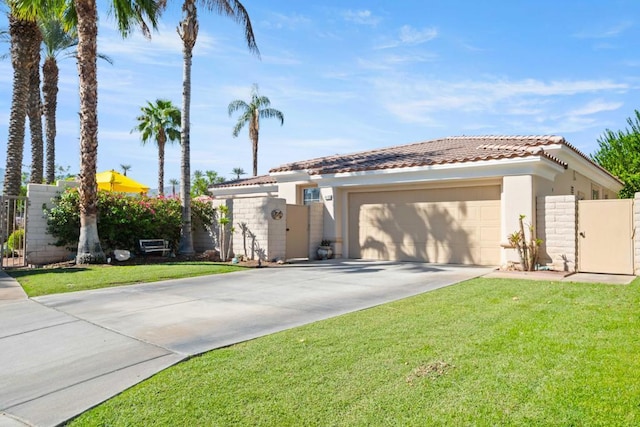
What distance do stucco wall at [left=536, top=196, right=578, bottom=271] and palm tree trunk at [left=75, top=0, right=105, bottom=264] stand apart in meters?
13.2

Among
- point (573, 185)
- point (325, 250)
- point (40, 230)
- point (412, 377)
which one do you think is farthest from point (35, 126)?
point (573, 185)

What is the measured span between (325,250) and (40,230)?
945 centimetres

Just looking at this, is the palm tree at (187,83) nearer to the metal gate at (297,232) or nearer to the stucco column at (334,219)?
the metal gate at (297,232)

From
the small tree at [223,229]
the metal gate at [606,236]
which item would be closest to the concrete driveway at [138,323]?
the metal gate at [606,236]

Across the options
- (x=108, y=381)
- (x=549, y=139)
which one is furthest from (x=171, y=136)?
(x=108, y=381)

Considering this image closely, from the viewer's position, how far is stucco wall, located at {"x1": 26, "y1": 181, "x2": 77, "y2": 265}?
534 inches

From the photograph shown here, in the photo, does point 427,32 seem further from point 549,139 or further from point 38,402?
point 38,402

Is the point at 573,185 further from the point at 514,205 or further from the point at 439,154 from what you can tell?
the point at 514,205

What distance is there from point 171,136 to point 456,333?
3257cm

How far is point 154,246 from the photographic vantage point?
51.3 feet

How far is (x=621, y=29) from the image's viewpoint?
13.7 metres

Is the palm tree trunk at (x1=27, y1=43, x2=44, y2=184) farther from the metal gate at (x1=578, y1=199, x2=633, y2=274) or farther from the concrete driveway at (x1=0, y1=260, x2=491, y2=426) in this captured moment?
the metal gate at (x1=578, y1=199, x2=633, y2=274)

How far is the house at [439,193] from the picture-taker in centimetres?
1286

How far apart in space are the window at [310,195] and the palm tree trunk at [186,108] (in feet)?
15.8
